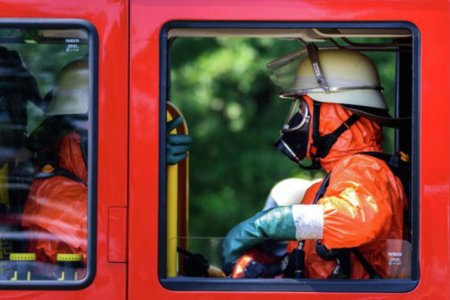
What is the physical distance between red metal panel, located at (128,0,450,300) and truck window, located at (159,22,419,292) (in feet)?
0.09

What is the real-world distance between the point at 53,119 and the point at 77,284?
0.60 meters

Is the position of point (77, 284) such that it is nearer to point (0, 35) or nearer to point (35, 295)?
point (35, 295)

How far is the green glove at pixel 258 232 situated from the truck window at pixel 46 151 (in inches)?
21.7

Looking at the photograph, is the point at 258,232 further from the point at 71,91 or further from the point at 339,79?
the point at 71,91

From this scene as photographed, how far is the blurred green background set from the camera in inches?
488

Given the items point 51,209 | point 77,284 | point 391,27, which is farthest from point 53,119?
point 391,27

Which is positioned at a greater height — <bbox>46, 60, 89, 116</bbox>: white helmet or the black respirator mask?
<bbox>46, 60, 89, 116</bbox>: white helmet

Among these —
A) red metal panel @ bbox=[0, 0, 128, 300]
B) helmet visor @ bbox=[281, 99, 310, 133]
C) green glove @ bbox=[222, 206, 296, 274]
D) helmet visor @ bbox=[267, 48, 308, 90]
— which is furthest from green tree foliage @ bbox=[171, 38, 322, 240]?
red metal panel @ bbox=[0, 0, 128, 300]

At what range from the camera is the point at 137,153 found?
3.33 meters

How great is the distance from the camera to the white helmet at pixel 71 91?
11.2 ft

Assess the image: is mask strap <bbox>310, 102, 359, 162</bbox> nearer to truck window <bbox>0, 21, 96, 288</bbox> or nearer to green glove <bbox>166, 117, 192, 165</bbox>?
green glove <bbox>166, 117, 192, 165</bbox>

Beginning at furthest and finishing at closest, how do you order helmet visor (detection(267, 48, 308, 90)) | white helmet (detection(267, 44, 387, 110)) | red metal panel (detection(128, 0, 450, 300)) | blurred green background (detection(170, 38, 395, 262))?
1. blurred green background (detection(170, 38, 395, 262))
2. helmet visor (detection(267, 48, 308, 90))
3. white helmet (detection(267, 44, 387, 110))
4. red metal panel (detection(128, 0, 450, 300))

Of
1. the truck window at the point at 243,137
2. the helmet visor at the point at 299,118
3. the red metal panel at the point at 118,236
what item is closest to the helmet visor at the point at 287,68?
the truck window at the point at 243,137

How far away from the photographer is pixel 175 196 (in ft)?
11.5
